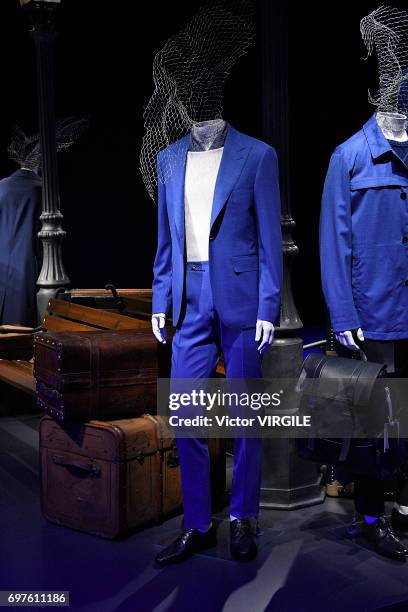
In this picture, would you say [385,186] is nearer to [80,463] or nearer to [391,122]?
[391,122]

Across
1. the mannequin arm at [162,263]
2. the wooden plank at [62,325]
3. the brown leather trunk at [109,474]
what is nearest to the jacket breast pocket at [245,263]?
the mannequin arm at [162,263]

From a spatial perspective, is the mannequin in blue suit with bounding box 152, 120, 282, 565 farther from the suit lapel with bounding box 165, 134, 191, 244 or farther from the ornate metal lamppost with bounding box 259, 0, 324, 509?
the ornate metal lamppost with bounding box 259, 0, 324, 509

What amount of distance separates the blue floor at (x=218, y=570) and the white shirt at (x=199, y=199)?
1.24 meters

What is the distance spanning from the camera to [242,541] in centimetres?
332

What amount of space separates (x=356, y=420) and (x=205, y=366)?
63cm

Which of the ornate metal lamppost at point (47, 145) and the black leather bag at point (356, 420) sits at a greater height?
the ornate metal lamppost at point (47, 145)

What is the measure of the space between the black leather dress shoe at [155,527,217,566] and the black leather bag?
0.60 metres

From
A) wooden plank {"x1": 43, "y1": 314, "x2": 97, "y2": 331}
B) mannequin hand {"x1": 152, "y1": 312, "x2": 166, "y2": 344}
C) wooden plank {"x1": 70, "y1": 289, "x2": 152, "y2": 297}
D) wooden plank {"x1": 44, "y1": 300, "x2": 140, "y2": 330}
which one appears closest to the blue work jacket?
mannequin hand {"x1": 152, "y1": 312, "x2": 166, "y2": 344}

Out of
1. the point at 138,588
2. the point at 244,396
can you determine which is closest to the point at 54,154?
the point at 244,396

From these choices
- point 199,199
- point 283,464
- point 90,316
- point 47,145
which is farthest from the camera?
point 47,145

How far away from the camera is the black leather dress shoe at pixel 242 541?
3.30 meters

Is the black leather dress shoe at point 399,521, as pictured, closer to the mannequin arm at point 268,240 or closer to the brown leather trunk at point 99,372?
the mannequin arm at point 268,240

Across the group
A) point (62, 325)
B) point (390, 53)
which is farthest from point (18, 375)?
point (390, 53)

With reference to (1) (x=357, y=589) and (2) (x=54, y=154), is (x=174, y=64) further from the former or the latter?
(2) (x=54, y=154)
